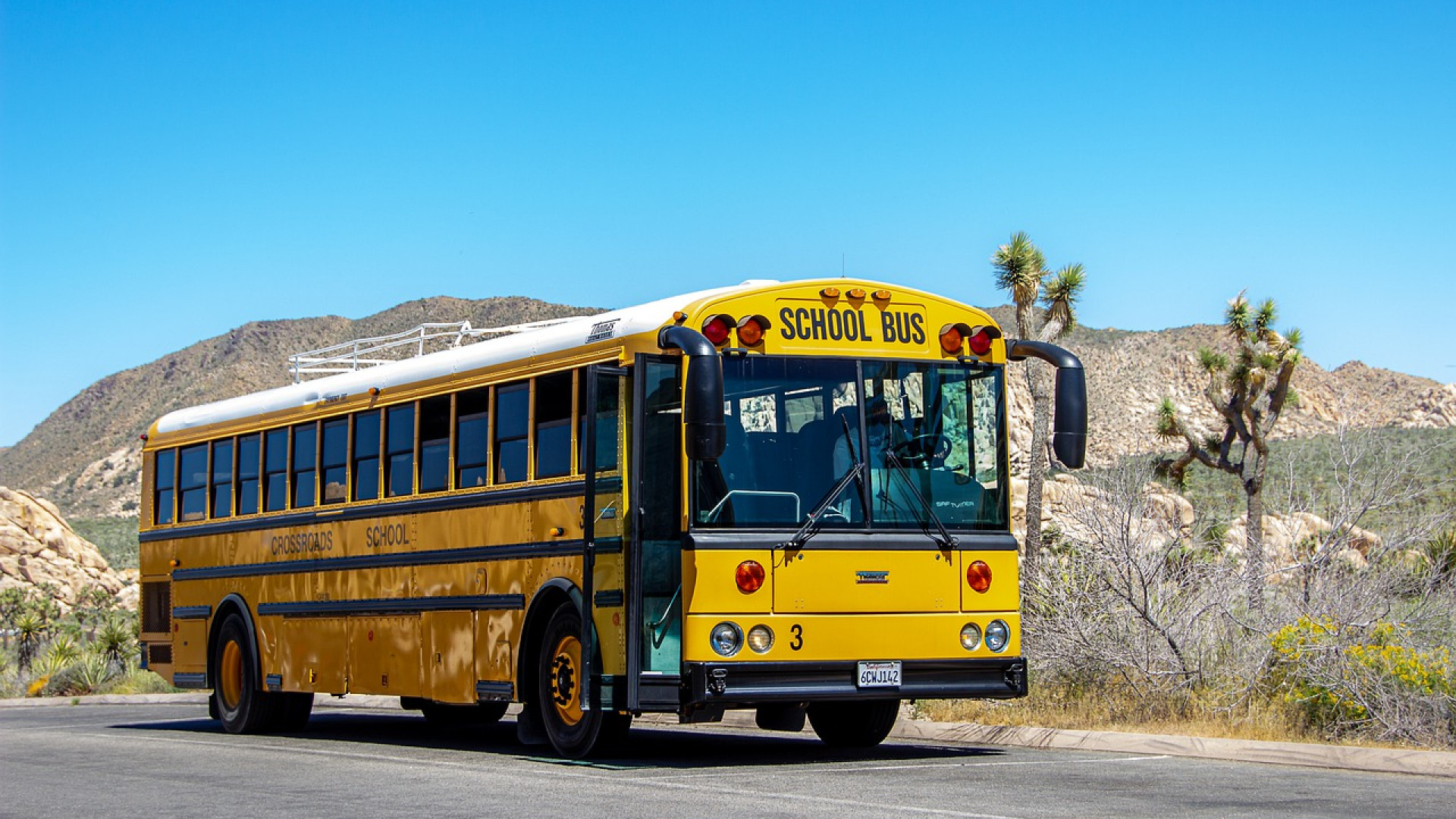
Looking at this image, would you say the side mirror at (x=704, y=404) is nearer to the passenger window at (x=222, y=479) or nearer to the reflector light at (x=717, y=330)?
the reflector light at (x=717, y=330)

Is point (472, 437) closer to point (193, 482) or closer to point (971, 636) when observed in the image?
point (971, 636)

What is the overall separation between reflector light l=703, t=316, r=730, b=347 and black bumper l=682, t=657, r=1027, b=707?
88.7 inches

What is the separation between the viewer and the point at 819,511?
12.5 m

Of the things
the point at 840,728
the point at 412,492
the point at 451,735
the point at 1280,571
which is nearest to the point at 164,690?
the point at 451,735

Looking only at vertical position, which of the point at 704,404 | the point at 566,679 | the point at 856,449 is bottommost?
the point at 566,679

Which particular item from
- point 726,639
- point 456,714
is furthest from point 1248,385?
point 726,639

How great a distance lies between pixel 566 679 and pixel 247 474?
257 inches

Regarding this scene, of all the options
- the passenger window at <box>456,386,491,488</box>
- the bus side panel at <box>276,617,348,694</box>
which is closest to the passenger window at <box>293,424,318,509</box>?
the bus side panel at <box>276,617,348,694</box>

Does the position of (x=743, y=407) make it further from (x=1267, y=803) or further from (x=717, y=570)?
(x=1267, y=803)

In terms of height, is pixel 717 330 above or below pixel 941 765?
above

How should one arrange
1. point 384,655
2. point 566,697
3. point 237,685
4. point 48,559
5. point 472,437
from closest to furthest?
point 566,697 < point 472,437 < point 384,655 < point 237,685 < point 48,559

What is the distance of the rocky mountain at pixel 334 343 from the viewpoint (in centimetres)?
9681

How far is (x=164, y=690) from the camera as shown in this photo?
1117 inches

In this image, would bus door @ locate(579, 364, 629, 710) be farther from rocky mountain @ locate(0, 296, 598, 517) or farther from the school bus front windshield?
rocky mountain @ locate(0, 296, 598, 517)
